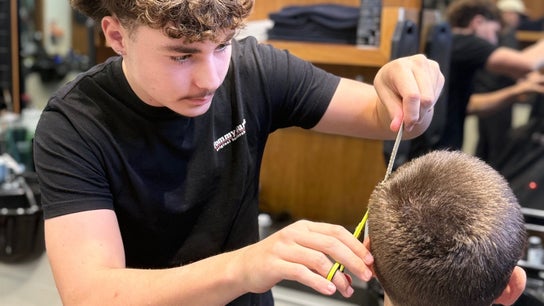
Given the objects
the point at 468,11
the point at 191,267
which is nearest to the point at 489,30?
the point at 468,11

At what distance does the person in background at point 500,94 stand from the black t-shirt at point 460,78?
0.09 feet

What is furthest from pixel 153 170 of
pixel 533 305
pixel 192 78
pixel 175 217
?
pixel 533 305

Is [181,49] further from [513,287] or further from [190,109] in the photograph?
[513,287]

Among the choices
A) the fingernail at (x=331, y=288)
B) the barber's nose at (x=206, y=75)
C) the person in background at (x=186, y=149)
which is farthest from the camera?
the barber's nose at (x=206, y=75)

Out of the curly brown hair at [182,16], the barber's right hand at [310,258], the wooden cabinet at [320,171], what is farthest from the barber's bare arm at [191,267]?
the wooden cabinet at [320,171]

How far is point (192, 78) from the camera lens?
3.21 ft

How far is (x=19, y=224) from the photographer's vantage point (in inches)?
93.4

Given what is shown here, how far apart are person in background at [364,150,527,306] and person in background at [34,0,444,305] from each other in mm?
78

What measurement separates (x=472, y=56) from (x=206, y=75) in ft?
4.87

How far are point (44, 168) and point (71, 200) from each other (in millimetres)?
90

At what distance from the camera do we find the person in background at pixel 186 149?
2.79 feet

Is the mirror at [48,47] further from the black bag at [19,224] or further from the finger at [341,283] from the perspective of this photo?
the finger at [341,283]

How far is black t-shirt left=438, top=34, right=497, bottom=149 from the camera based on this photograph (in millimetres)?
2139

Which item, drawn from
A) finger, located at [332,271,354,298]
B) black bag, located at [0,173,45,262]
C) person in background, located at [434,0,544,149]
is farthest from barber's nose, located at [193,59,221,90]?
black bag, located at [0,173,45,262]
